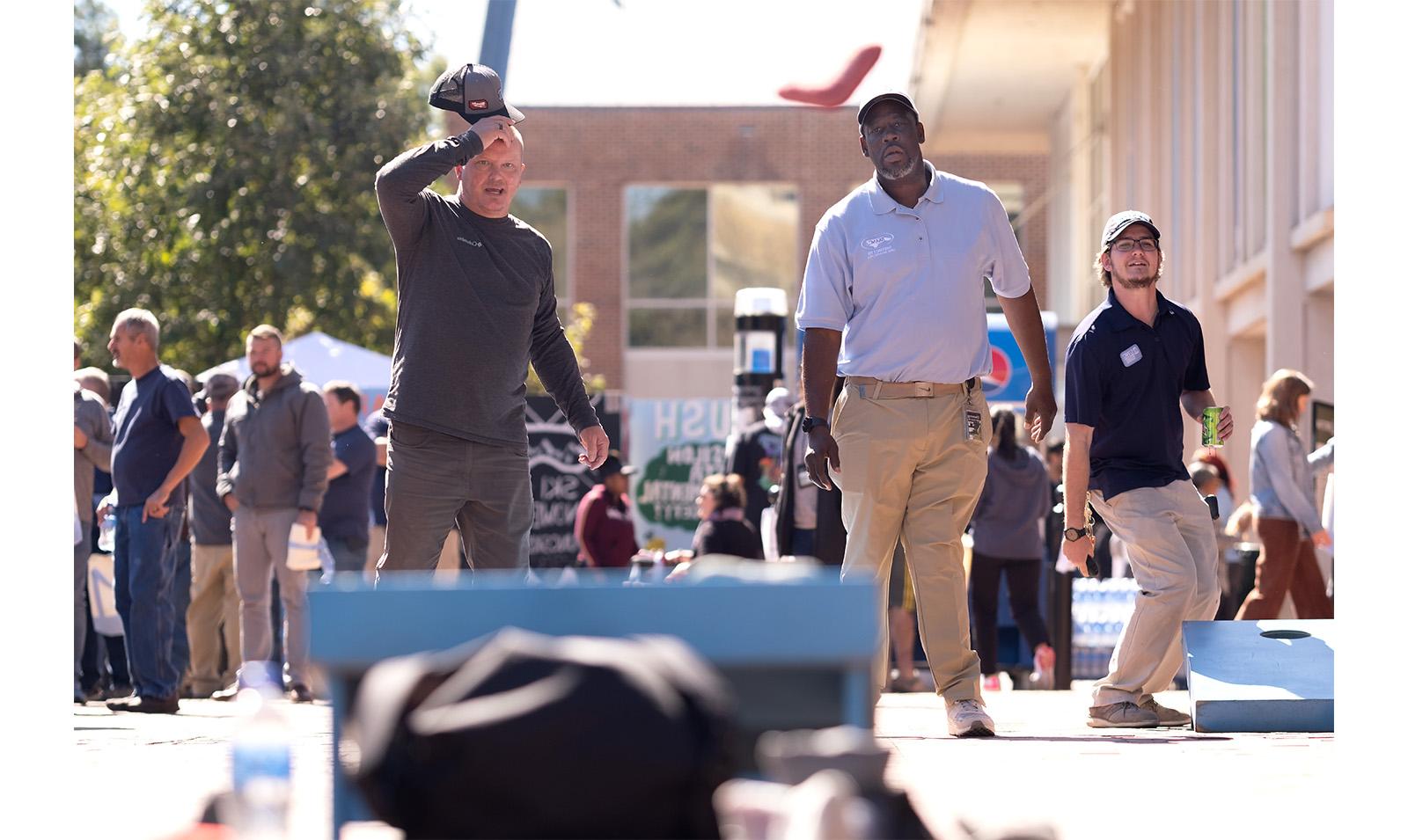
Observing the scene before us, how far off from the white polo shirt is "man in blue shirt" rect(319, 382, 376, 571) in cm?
594

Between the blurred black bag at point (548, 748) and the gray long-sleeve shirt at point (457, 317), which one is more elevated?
the gray long-sleeve shirt at point (457, 317)

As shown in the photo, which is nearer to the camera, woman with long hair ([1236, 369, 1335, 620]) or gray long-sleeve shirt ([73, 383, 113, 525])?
gray long-sleeve shirt ([73, 383, 113, 525])

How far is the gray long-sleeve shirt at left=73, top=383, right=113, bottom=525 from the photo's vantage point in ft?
36.0

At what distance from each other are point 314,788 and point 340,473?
7101 mm

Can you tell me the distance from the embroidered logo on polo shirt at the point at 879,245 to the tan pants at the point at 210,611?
6.76 meters

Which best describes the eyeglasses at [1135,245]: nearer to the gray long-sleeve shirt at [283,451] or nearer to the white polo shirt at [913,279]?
the white polo shirt at [913,279]

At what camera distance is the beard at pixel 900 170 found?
21.9 ft

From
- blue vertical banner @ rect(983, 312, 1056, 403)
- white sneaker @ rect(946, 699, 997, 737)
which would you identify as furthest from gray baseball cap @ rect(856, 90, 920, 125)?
blue vertical banner @ rect(983, 312, 1056, 403)

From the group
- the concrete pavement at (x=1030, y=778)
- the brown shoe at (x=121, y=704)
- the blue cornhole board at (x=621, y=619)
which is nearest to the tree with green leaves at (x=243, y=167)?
the brown shoe at (x=121, y=704)

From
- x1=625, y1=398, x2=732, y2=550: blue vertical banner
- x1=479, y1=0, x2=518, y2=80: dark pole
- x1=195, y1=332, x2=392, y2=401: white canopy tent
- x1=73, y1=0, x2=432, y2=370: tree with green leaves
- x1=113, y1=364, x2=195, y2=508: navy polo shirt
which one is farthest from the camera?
x1=73, y1=0, x2=432, y2=370: tree with green leaves

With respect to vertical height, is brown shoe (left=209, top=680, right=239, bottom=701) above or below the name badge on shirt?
below

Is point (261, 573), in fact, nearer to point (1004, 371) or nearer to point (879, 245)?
point (879, 245)

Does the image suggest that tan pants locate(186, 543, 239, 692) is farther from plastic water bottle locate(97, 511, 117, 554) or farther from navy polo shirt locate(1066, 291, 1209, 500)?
navy polo shirt locate(1066, 291, 1209, 500)
